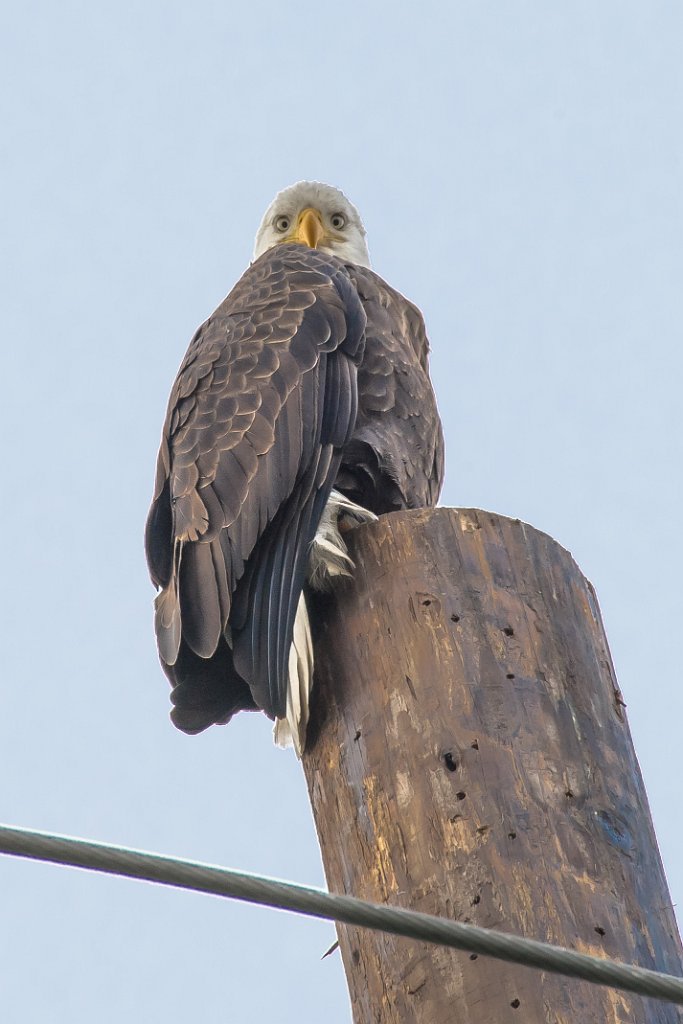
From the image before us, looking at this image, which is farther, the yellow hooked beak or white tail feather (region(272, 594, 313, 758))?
the yellow hooked beak

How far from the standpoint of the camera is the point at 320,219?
264 inches

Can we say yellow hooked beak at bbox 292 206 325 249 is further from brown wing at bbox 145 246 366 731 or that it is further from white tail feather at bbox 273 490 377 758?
white tail feather at bbox 273 490 377 758

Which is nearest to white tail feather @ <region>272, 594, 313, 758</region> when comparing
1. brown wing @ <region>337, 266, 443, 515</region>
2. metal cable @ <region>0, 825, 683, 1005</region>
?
brown wing @ <region>337, 266, 443, 515</region>

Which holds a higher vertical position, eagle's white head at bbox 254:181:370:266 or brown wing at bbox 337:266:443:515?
eagle's white head at bbox 254:181:370:266

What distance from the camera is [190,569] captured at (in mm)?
3725

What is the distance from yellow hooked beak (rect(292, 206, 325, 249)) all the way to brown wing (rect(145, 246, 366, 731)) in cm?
124

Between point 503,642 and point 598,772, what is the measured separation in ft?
1.02

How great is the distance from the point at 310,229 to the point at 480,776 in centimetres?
417

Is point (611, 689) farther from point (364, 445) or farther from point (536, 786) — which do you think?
point (364, 445)

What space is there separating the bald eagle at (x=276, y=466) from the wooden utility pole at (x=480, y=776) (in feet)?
0.65

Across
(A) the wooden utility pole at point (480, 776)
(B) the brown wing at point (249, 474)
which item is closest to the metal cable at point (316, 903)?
(A) the wooden utility pole at point (480, 776)

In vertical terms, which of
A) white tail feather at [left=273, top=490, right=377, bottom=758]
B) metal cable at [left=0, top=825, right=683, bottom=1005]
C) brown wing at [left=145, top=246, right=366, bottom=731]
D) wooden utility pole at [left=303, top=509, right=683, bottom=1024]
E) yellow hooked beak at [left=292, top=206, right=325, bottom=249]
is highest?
yellow hooked beak at [left=292, top=206, right=325, bottom=249]

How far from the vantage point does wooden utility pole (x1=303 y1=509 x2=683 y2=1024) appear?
251 cm

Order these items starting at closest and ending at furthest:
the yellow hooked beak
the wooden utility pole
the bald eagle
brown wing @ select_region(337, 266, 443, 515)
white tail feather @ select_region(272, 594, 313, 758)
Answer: the wooden utility pole
white tail feather @ select_region(272, 594, 313, 758)
the bald eagle
brown wing @ select_region(337, 266, 443, 515)
the yellow hooked beak
